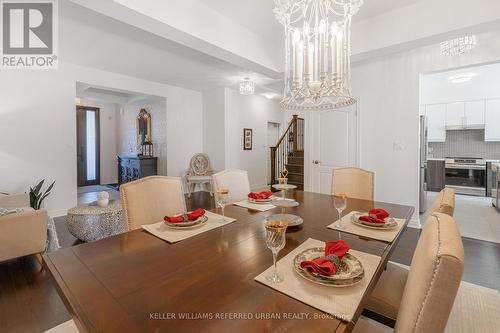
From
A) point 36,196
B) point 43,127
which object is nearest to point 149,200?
point 36,196

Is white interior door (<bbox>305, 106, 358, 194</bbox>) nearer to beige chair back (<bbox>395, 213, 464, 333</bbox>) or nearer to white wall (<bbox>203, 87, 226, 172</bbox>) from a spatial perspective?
white wall (<bbox>203, 87, 226, 172</bbox>)

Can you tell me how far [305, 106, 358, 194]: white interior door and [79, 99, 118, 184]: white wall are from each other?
21.0 ft

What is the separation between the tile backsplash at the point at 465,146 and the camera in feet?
18.7

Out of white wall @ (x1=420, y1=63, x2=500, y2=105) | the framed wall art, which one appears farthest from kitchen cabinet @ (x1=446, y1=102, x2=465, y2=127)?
the framed wall art

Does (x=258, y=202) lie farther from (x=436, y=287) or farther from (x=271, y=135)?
(x=271, y=135)

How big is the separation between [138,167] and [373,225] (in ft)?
18.8

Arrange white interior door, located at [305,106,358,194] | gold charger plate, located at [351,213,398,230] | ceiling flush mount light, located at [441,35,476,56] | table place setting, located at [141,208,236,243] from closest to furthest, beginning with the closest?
table place setting, located at [141,208,236,243]
gold charger plate, located at [351,213,398,230]
ceiling flush mount light, located at [441,35,476,56]
white interior door, located at [305,106,358,194]

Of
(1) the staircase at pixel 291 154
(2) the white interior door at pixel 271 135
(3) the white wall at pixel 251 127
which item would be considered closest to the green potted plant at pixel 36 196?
(3) the white wall at pixel 251 127

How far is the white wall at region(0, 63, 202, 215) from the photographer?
3826 millimetres

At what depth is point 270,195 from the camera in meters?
2.17

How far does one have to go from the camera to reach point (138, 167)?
6070mm

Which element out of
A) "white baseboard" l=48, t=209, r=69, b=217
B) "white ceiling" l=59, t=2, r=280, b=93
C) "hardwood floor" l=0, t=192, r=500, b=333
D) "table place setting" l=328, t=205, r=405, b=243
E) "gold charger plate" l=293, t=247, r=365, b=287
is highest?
"white ceiling" l=59, t=2, r=280, b=93

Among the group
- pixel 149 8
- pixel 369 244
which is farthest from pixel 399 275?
pixel 149 8

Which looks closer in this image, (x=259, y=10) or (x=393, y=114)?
(x=259, y=10)
